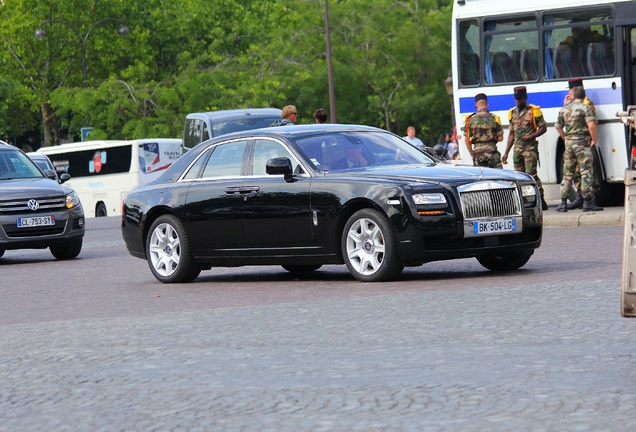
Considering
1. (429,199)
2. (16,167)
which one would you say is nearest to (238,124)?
(16,167)

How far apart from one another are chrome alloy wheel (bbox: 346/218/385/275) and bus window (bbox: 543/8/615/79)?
1125 cm

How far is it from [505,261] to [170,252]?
3.40 metres

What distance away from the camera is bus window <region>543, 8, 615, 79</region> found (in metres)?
23.6

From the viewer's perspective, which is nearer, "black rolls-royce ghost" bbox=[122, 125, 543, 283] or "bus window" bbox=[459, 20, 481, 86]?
"black rolls-royce ghost" bbox=[122, 125, 543, 283]

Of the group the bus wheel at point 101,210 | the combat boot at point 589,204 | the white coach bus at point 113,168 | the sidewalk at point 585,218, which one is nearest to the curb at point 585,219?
A: the sidewalk at point 585,218

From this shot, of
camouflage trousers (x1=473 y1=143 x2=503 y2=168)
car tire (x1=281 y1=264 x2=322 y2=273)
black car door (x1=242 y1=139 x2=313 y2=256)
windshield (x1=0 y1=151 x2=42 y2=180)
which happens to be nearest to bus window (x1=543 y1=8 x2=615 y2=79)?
camouflage trousers (x1=473 y1=143 x2=503 y2=168)

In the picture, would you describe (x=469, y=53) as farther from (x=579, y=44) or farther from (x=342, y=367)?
(x=342, y=367)

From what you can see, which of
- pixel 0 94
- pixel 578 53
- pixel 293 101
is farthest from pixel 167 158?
pixel 578 53

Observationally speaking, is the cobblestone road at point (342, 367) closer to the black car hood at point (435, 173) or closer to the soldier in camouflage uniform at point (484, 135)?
the black car hood at point (435, 173)

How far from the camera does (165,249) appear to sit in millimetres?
15078

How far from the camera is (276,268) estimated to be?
16375 mm

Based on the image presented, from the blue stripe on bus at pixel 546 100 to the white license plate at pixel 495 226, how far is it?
35.0 ft

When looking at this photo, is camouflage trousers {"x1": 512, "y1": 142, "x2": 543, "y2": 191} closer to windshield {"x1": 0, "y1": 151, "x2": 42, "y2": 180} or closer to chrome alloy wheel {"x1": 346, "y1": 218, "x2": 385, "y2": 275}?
windshield {"x1": 0, "y1": 151, "x2": 42, "y2": 180}

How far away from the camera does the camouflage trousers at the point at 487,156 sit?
2208 centimetres
